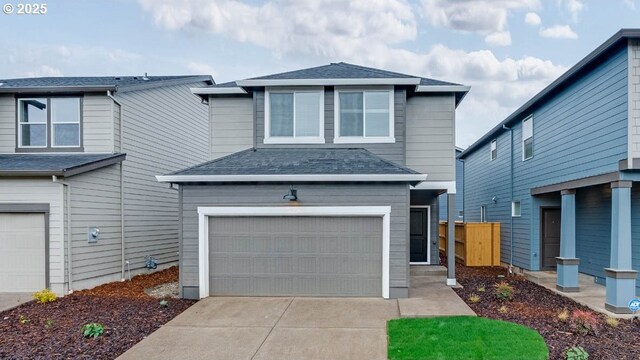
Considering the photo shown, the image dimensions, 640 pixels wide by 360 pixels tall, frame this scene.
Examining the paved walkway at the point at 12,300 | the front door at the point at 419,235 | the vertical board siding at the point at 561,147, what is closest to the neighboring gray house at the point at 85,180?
the paved walkway at the point at 12,300

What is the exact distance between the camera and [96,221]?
36.2 ft

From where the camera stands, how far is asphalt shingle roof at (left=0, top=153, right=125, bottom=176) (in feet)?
31.7

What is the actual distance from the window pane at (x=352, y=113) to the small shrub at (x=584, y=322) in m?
6.25

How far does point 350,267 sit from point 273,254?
173cm

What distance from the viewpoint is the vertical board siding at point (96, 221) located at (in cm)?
1028

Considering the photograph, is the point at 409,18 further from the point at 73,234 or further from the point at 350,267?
the point at 73,234

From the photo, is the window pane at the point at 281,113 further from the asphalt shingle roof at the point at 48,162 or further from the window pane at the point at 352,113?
the asphalt shingle roof at the point at 48,162

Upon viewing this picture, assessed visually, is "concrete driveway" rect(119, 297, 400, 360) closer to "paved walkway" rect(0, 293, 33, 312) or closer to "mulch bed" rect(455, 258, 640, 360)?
"mulch bed" rect(455, 258, 640, 360)

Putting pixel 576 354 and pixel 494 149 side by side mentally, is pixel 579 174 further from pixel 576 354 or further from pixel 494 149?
pixel 494 149

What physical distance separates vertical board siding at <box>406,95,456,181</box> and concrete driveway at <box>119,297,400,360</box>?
13.4 ft

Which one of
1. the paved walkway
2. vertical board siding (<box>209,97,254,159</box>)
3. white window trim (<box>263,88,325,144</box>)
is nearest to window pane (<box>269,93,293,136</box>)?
white window trim (<box>263,88,325,144</box>)

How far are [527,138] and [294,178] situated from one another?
8.70m

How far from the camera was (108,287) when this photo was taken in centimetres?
1075

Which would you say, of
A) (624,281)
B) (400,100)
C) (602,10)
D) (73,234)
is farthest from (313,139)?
(602,10)
